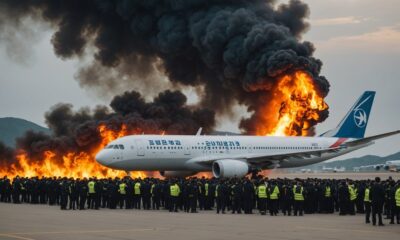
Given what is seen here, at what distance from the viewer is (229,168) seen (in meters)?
50.2

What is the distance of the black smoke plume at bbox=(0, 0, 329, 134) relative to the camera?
62.5 metres

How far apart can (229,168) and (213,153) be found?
10.3ft

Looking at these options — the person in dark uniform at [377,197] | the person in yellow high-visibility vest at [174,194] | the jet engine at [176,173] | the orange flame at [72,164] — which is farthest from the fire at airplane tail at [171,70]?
the person in dark uniform at [377,197]

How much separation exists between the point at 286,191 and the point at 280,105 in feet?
97.6

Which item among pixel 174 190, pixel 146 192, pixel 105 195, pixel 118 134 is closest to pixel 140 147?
pixel 105 195

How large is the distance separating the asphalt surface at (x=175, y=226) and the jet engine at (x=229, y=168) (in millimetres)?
15278

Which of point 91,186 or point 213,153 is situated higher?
point 213,153

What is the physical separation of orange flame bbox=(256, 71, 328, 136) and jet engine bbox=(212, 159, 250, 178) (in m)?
11.6

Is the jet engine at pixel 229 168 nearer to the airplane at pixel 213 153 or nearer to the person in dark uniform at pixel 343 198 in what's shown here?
the airplane at pixel 213 153

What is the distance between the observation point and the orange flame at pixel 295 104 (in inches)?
2409

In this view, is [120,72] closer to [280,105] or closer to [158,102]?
[158,102]

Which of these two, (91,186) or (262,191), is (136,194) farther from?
(262,191)

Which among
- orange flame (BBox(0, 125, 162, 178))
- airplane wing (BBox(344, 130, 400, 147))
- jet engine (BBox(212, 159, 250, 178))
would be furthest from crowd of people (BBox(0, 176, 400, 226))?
orange flame (BBox(0, 125, 162, 178))

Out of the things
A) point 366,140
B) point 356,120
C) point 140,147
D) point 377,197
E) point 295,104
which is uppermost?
point 295,104
